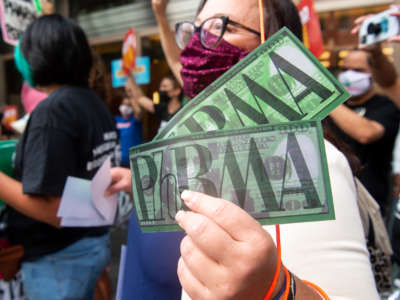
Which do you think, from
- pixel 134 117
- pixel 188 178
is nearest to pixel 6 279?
pixel 188 178

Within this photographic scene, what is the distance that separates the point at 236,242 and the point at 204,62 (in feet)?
2.00

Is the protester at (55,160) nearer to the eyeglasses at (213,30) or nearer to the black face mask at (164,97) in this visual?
the eyeglasses at (213,30)

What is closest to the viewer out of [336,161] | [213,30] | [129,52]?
[336,161]

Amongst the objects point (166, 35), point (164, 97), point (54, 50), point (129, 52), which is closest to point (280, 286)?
point (54, 50)

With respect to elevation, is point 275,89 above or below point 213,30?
below

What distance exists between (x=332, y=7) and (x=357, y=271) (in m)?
4.44

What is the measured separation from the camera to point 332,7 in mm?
4203

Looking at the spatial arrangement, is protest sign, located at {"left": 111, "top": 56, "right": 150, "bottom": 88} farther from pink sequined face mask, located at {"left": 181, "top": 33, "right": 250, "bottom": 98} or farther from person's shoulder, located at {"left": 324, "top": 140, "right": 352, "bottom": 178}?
person's shoulder, located at {"left": 324, "top": 140, "right": 352, "bottom": 178}

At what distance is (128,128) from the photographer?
3787 mm

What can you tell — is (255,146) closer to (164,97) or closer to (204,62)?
(204,62)

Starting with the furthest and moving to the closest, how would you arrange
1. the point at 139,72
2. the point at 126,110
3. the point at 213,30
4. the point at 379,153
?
the point at 126,110 < the point at 139,72 < the point at 379,153 < the point at 213,30

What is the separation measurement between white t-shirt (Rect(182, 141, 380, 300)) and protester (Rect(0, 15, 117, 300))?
87 cm

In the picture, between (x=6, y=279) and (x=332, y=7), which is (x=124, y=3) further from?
(x=6, y=279)

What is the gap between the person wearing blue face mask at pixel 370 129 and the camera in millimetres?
A: 1897
